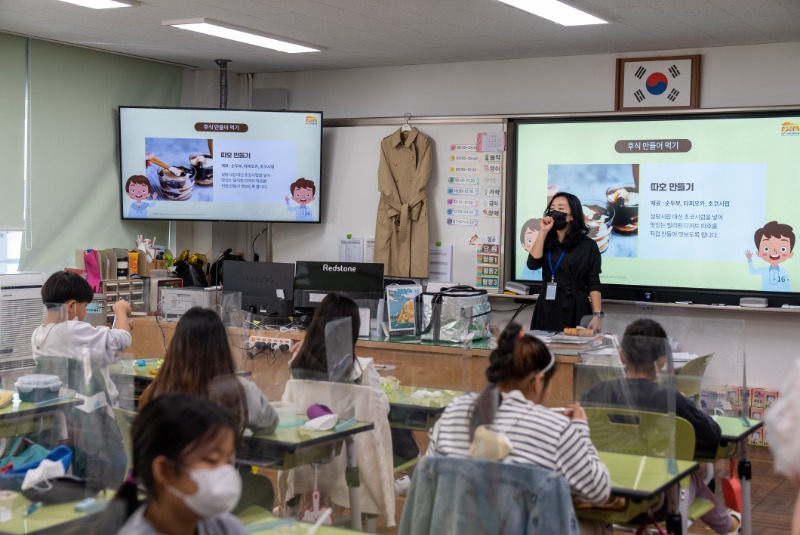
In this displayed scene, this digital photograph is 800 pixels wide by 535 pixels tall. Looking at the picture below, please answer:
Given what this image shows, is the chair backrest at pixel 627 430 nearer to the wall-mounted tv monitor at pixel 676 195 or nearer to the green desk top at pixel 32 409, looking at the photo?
the green desk top at pixel 32 409

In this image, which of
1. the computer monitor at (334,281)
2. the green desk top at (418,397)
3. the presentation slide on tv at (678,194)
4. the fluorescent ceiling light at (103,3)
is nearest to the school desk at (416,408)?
the green desk top at (418,397)

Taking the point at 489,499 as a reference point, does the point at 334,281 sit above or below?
above

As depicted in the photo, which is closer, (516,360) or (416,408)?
(516,360)

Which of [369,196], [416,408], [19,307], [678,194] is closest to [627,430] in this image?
[416,408]

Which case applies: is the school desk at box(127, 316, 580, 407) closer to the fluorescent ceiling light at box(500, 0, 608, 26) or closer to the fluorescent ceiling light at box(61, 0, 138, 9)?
the fluorescent ceiling light at box(500, 0, 608, 26)

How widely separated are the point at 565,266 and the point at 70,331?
3.01 metres

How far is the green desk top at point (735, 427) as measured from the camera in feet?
A: 12.6

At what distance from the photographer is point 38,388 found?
13.0ft

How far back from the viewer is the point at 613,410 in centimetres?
351

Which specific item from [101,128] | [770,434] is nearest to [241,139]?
[101,128]

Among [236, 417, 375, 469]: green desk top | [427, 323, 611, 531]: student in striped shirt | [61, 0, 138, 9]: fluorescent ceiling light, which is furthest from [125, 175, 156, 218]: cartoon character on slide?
[427, 323, 611, 531]: student in striped shirt

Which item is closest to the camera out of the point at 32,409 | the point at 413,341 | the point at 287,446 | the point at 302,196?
the point at 287,446

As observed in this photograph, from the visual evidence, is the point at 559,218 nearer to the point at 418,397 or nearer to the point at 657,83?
the point at 657,83

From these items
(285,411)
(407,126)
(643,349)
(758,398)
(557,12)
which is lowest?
(758,398)
